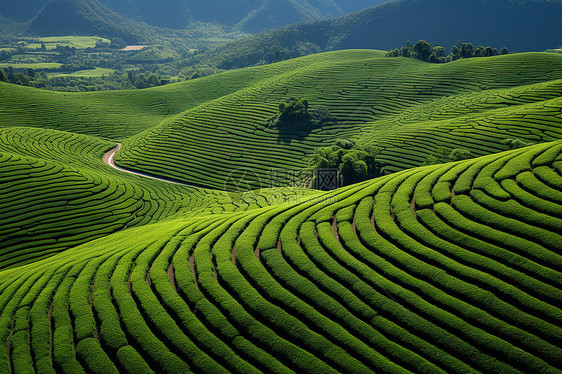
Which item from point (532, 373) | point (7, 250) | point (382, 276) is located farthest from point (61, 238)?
point (532, 373)

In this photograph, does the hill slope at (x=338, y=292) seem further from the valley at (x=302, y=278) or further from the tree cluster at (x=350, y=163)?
the tree cluster at (x=350, y=163)

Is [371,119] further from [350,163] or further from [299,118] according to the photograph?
[350,163]

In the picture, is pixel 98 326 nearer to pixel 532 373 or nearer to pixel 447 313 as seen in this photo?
pixel 447 313

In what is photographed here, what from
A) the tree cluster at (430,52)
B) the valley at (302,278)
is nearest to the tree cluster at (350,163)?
the valley at (302,278)

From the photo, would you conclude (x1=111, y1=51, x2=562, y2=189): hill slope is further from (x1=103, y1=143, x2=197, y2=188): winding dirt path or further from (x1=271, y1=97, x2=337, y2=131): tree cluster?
(x1=271, y1=97, x2=337, y2=131): tree cluster

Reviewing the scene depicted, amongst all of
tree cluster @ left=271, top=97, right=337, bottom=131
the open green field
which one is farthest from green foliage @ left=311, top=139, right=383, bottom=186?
tree cluster @ left=271, top=97, right=337, bottom=131

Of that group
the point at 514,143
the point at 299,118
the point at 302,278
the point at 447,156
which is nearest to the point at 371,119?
the point at 299,118
